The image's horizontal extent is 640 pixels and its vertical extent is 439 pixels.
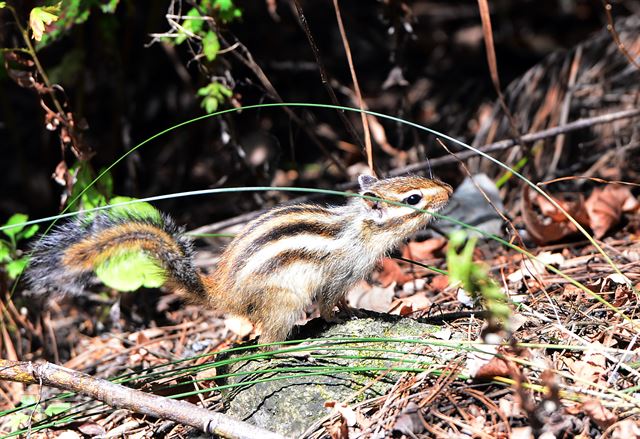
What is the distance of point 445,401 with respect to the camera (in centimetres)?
308

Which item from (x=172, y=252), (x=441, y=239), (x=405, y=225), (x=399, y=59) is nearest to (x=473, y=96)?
(x=399, y=59)

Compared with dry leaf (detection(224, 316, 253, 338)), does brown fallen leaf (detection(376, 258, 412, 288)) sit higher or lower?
lower

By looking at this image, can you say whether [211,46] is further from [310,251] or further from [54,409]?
[54,409]

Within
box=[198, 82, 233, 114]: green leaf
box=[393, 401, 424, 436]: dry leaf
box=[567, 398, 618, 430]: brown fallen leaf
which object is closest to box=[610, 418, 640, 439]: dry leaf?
box=[567, 398, 618, 430]: brown fallen leaf

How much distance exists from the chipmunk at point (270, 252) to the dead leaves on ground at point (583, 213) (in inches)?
47.8

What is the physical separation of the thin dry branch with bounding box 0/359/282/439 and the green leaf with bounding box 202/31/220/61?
2102 millimetres

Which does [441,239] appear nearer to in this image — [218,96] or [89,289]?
[218,96]

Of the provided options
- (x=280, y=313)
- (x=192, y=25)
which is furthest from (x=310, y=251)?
(x=192, y=25)

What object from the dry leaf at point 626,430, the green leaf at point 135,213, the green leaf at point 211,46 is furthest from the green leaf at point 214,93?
the dry leaf at point 626,430

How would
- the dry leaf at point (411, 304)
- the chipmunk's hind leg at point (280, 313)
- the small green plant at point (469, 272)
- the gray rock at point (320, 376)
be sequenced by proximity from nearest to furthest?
the small green plant at point (469, 272) < the gray rock at point (320, 376) < the chipmunk's hind leg at point (280, 313) < the dry leaf at point (411, 304)

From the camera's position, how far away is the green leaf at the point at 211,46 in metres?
4.56

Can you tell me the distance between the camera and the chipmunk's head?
394cm

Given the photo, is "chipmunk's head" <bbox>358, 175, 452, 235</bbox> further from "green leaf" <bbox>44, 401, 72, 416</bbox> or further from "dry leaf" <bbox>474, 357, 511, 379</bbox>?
"green leaf" <bbox>44, 401, 72, 416</bbox>

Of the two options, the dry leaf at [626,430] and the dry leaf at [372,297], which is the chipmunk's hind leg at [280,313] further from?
the dry leaf at [626,430]
